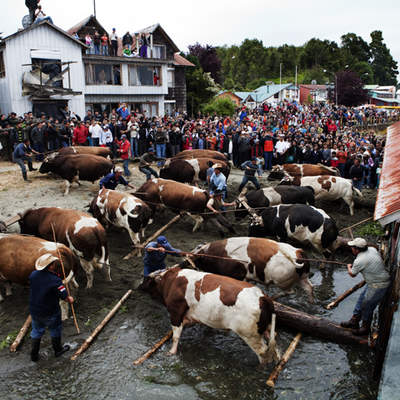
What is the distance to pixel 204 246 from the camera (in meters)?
9.25

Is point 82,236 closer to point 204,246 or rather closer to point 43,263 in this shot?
point 43,263

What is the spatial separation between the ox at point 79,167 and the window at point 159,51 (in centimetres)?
2374

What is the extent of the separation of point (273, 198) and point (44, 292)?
7975 mm

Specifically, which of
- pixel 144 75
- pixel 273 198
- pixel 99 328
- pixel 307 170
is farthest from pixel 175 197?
pixel 144 75

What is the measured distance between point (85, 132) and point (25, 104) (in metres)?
9.14

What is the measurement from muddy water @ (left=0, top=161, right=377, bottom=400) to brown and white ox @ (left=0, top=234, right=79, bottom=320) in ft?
2.38

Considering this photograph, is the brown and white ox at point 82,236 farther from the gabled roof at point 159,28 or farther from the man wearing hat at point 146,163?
the gabled roof at point 159,28

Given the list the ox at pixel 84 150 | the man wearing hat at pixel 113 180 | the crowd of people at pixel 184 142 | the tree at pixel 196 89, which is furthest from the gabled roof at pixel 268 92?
the man wearing hat at pixel 113 180

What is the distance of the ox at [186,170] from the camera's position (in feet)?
52.4

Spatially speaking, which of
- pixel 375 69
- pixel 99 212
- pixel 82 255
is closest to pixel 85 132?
pixel 99 212

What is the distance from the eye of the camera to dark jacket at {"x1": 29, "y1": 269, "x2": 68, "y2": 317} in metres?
6.82

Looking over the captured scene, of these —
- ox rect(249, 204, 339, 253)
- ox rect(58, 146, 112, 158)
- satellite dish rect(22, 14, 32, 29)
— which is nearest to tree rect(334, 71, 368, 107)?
satellite dish rect(22, 14, 32, 29)

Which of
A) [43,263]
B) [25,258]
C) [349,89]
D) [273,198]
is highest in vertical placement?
[349,89]

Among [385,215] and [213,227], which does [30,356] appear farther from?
[213,227]
